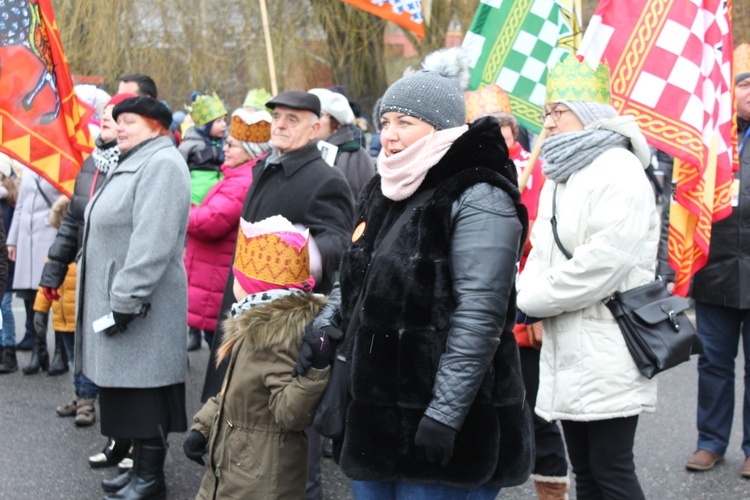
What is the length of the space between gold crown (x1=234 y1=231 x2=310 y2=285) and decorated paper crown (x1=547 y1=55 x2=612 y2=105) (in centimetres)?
121

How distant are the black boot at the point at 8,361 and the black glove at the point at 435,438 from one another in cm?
552

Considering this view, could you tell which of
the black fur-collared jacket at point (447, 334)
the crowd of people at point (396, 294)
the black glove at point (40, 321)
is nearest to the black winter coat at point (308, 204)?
the crowd of people at point (396, 294)

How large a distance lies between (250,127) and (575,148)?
2554 millimetres

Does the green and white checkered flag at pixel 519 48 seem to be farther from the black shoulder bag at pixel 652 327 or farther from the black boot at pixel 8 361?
the black boot at pixel 8 361

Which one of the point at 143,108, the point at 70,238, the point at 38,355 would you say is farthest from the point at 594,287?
the point at 38,355

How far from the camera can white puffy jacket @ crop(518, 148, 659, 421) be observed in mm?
3443

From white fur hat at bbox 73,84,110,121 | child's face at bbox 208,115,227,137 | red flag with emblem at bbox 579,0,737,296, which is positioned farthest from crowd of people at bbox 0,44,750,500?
child's face at bbox 208,115,227,137

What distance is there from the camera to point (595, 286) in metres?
3.44

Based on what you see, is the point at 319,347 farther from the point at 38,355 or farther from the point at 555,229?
the point at 38,355

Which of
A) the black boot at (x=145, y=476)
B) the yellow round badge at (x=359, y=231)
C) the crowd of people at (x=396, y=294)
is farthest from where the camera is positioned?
the black boot at (x=145, y=476)

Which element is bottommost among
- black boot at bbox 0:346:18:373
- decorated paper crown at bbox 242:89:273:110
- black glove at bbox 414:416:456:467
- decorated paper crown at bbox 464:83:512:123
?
black boot at bbox 0:346:18:373

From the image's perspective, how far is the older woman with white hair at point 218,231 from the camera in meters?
5.50

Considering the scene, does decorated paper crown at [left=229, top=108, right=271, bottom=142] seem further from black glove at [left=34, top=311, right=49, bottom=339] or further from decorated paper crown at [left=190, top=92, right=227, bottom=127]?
decorated paper crown at [left=190, top=92, right=227, bottom=127]

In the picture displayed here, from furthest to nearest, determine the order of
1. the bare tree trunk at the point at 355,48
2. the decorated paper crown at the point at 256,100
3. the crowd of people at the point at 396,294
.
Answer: the bare tree trunk at the point at 355,48 < the decorated paper crown at the point at 256,100 < the crowd of people at the point at 396,294
